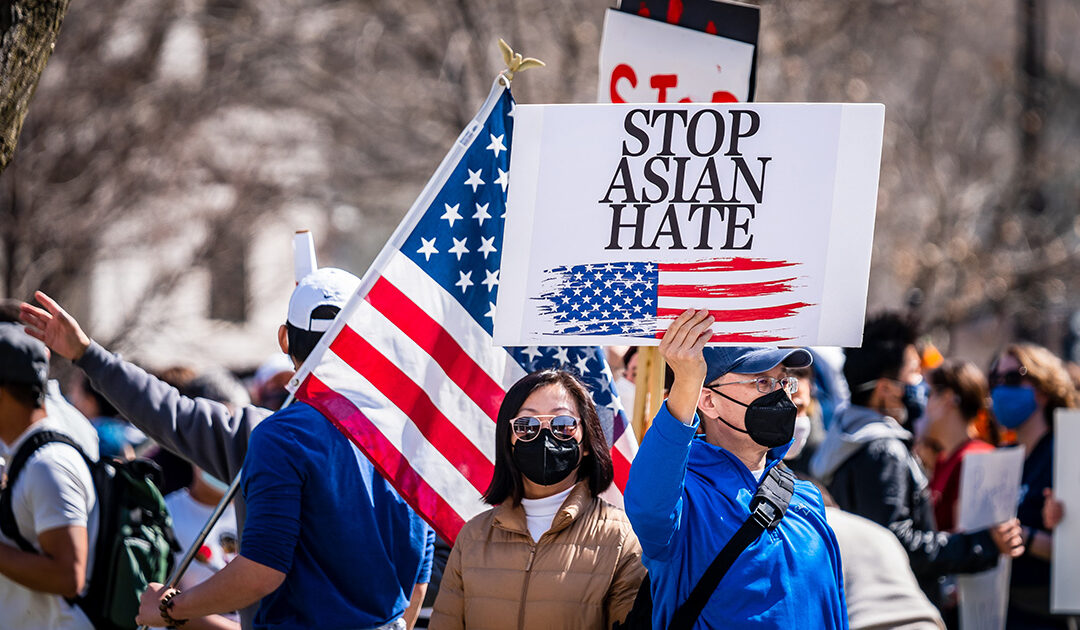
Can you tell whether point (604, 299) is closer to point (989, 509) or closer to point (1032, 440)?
point (989, 509)

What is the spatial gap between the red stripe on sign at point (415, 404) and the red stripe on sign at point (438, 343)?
13 centimetres

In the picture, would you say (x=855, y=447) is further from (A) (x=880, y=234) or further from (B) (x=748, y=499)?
(A) (x=880, y=234)

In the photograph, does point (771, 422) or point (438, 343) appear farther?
point (438, 343)

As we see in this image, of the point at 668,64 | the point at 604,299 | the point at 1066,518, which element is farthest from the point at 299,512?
the point at 1066,518

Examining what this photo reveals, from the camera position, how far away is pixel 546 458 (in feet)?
12.4

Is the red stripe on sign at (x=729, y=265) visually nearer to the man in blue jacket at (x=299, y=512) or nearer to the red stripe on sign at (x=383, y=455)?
the red stripe on sign at (x=383, y=455)

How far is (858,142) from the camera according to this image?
3496 mm

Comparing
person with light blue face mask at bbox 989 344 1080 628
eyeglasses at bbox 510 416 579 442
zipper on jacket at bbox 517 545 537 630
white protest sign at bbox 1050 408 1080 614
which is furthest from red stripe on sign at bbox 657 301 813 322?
person with light blue face mask at bbox 989 344 1080 628

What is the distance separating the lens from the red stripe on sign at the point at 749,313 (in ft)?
11.2

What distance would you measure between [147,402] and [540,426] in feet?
4.41

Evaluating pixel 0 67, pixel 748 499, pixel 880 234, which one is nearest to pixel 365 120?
pixel 880 234

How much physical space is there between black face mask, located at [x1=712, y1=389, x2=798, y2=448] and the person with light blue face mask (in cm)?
308

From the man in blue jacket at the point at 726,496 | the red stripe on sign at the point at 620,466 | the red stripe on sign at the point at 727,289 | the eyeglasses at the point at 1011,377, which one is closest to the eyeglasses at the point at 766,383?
the man in blue jacket at the point at 726,496

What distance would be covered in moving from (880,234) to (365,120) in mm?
6880
